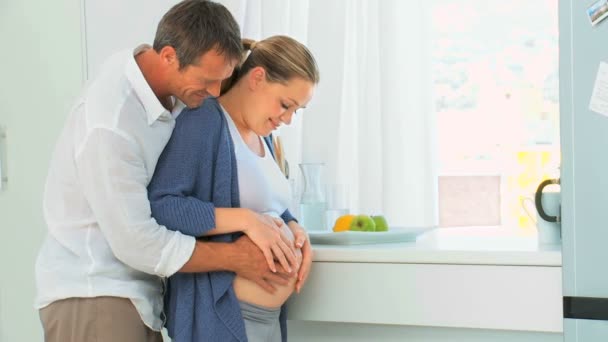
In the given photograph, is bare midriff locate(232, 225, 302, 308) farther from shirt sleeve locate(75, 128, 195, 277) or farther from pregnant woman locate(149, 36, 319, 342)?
shirt sleeve locate(75, 128, 195, 277)

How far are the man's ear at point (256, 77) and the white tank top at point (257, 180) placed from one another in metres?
0.08

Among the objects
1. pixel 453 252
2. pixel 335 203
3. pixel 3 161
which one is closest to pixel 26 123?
pixel 3 161

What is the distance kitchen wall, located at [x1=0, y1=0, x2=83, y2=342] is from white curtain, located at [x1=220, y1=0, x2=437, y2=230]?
2.32ft

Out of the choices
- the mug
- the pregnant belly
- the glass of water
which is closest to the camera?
the pregnant belly

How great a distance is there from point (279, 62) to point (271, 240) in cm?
37

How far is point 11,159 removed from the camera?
2.59 metres

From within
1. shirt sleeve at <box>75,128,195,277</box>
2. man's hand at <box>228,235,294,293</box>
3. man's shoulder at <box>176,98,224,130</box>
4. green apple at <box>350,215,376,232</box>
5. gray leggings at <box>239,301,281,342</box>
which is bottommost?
gray leggings at <box>239,301,281,342</box>

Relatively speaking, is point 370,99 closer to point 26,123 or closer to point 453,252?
point 26,123

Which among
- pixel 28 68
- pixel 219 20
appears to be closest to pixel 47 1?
pixel 28 68

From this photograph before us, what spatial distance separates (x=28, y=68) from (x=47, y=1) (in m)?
0.21

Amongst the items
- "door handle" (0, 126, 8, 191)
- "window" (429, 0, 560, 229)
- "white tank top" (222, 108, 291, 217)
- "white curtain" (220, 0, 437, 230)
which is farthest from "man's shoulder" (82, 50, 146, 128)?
"window" (429, 0, 560, 229)

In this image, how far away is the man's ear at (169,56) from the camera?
151 centimetres

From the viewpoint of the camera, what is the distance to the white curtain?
297 cm

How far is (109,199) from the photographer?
1455 millimetres
